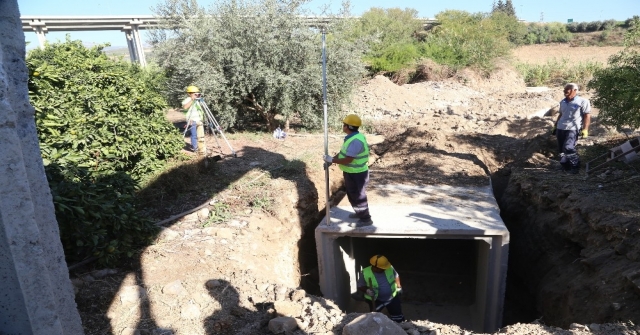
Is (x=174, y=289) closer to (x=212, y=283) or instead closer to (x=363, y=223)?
(x=212, y=283)

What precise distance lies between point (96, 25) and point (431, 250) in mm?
27410

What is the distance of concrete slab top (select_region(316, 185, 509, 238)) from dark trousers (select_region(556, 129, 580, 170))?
1.35 m

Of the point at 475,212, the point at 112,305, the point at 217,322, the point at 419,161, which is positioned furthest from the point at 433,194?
the point at 112,305

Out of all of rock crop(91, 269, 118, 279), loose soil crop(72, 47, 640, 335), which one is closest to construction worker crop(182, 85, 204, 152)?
loose soil crop(72, 47, 640, 335)

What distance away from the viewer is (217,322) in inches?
168

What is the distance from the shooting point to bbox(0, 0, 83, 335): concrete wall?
2137 millimetres

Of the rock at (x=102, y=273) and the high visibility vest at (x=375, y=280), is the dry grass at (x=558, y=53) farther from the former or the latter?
the rock at (x=102, y=273)

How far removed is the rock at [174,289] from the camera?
461 centimetres

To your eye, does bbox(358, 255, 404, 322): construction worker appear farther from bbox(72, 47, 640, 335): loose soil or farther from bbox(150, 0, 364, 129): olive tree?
bbox(150, 0, 364, 129): olive tree

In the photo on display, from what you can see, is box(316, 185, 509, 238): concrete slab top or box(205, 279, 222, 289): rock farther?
box(316, 185, 509, 238): concrete slab top

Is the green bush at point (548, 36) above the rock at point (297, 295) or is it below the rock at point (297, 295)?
above

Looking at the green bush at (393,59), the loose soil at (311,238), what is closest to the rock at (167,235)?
the loose soil at (311,238)

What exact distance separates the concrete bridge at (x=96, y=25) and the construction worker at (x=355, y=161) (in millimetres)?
22148

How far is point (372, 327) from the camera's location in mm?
3629
